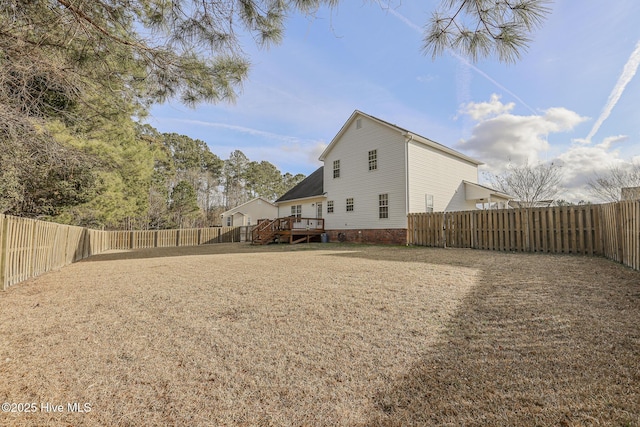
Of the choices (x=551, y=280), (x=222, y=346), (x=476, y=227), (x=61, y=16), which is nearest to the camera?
(x=222, y=346)

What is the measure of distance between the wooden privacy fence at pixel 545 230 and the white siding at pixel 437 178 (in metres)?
1.95

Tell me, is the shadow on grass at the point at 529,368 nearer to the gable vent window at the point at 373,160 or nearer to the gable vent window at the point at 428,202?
the gable vent window at the point at 428,202

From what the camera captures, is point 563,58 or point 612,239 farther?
point 612,239

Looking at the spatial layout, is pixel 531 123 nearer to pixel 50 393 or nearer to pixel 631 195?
pixel 631 195

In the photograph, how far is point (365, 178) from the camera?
53.8 feet

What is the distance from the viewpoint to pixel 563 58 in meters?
4.66

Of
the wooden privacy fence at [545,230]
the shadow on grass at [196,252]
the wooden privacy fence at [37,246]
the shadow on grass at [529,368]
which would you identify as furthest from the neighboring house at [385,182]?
the wooden privacy fence at [37,246]

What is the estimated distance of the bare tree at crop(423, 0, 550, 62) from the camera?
10.2ft

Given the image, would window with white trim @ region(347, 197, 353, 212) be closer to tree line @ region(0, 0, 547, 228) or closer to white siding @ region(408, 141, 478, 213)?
white siding @ region(408, 141, 478, 213)

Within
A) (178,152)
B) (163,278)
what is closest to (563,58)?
(163,278)

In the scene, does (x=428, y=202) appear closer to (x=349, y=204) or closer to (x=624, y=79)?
(x=349, y=204)

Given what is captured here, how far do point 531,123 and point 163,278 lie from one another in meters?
22.2

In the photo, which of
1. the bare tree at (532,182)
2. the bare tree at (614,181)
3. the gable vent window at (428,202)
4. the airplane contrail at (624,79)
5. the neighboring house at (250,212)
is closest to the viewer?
the airplane contrail at (624,79)

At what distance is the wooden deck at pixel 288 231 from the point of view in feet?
57.2
